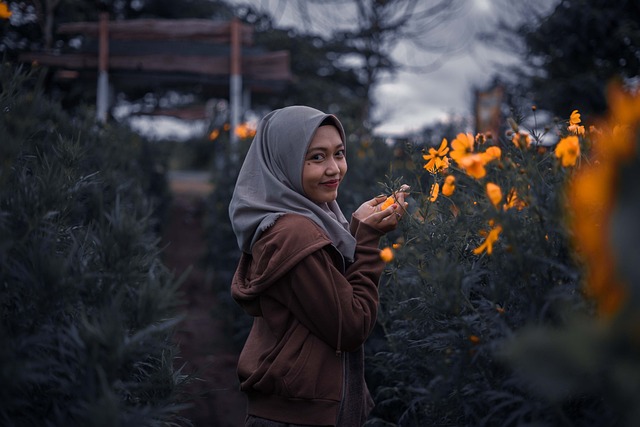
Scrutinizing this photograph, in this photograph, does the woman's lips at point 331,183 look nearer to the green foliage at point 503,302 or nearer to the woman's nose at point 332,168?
the woman's nose at point 332,168

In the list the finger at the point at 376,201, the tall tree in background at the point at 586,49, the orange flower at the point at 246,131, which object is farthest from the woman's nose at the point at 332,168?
the tall tree in background at the point at 586,49

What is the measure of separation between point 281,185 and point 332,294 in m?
0.42

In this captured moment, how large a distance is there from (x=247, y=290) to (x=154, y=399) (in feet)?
1.45

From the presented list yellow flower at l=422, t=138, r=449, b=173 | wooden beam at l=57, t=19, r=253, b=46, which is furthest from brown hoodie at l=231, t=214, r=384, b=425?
wooden beam at l=57, t=19, r=253, b=46

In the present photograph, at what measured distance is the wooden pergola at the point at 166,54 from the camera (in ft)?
26.7

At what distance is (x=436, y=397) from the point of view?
1.33 m

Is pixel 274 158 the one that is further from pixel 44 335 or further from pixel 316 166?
pixel 44 335

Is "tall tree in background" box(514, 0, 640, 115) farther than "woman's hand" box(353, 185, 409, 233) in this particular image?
Yes

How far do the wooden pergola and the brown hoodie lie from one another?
6479 mm

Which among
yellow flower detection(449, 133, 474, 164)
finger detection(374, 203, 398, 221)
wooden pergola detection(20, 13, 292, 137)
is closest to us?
yellow flower detection(449, 133, 474, 164)

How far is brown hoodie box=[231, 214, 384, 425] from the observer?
1.67 metres

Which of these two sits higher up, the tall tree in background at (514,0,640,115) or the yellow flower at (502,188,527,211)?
the tall tree in background at (514,0,640,115)

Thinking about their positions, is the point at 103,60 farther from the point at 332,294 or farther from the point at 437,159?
the point at 332,294

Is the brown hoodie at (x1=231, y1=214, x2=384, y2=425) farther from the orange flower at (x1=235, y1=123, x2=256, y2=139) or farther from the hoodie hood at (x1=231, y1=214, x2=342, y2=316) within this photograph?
the orange flower at (x1=235, y1=123, x2=256, y2=139)
